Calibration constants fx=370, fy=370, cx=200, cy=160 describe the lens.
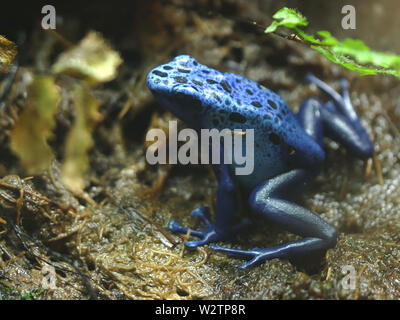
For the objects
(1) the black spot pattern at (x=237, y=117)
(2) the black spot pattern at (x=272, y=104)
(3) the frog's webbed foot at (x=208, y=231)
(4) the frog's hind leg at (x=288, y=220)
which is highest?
(2) the black spot pattern at (x=272, y=104)

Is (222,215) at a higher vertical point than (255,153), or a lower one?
lower

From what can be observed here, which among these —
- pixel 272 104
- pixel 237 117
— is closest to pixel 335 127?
pixel 272 104

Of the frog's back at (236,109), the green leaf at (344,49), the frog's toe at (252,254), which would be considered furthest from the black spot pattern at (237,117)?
the frog's toe at (252,254)

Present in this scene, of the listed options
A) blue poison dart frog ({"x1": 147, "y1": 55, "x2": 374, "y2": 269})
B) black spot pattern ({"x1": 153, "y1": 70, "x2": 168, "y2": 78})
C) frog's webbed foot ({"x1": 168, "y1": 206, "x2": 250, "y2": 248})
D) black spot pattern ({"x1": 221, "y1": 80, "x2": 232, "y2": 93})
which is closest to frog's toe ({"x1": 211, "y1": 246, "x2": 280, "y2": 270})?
blue poison dart frog ({"x1": 147, "y1": 55, "x2": 374, "y2": 269})

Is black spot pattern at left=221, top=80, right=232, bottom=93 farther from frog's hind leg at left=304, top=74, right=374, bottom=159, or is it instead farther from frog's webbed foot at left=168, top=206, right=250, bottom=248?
frog's webbed foot at left=168, top=206, right=250, bottom=248

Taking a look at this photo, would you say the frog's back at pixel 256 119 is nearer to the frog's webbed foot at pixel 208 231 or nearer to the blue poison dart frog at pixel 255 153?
the blue poison dart frog at pixel 255 153

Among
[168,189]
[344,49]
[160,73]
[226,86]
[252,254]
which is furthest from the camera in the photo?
[168,189]

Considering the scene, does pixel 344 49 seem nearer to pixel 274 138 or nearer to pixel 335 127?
pixel 274 138
